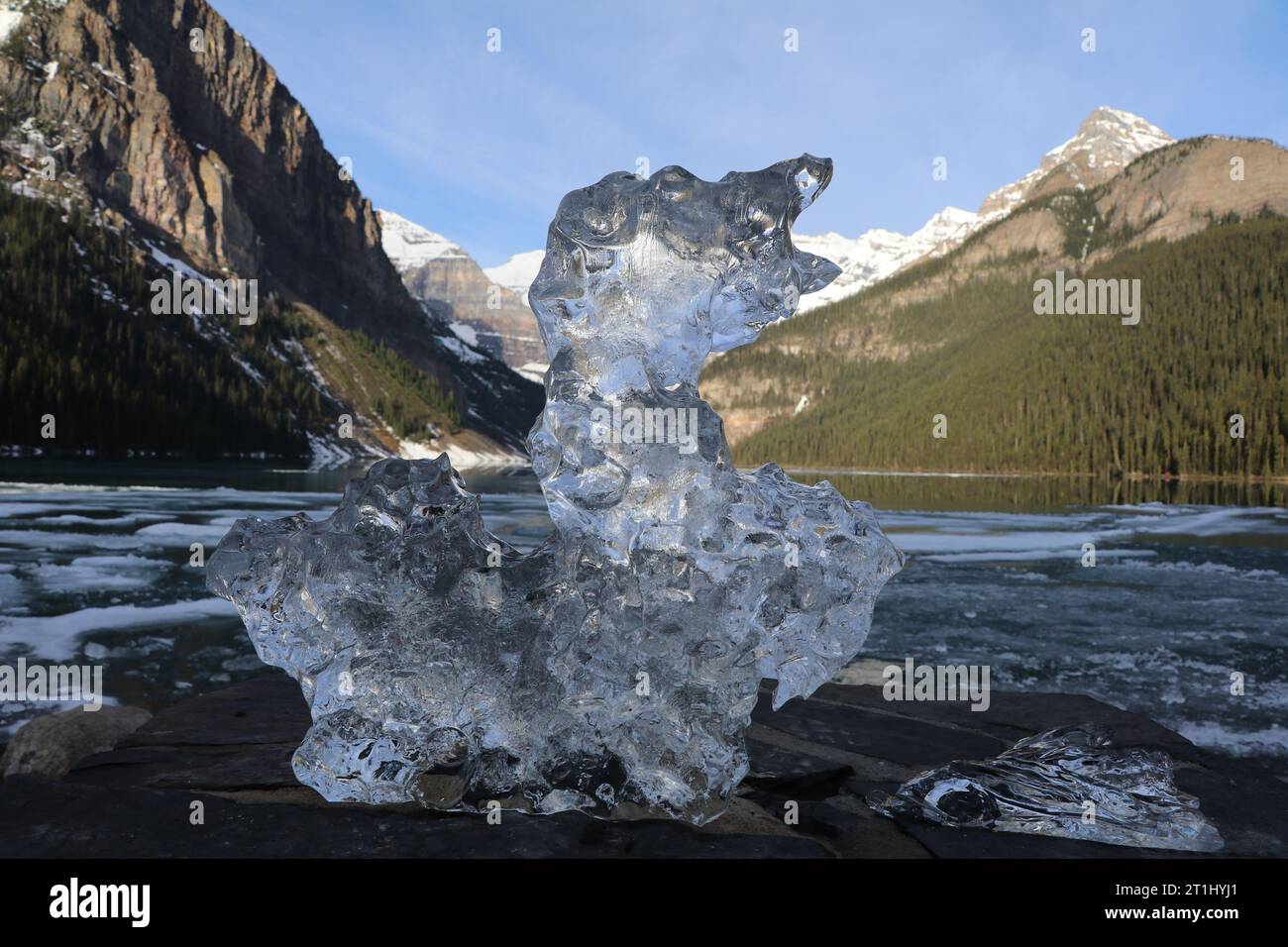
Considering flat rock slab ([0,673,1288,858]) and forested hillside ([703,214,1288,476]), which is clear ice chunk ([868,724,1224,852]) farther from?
forested hillside ([703,214,1288,476])

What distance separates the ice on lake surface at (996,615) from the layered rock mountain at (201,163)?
10912 centimetres

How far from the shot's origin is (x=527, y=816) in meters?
3.05

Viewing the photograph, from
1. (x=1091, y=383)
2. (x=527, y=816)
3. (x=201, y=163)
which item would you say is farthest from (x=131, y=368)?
(x=1091, y=383)

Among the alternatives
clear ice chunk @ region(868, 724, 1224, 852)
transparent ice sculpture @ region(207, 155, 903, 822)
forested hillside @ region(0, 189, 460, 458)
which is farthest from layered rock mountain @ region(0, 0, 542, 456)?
clear ice chunk @ region(868, 724, 1224, 852)

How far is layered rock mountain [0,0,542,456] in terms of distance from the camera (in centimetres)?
12950

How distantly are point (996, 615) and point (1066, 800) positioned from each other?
6806 millimetres

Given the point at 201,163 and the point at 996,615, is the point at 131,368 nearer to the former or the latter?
the point at 201,163

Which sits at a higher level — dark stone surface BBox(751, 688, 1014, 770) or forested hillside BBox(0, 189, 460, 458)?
forested hillside BBox(0, 189, 460, 458)

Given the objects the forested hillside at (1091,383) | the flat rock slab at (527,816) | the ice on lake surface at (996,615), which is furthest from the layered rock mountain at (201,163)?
the flat rock slab at (527,816)

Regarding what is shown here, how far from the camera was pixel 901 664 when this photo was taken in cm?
702

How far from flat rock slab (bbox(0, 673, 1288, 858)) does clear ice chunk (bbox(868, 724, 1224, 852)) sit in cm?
9

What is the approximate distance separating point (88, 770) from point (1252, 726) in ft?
22.5

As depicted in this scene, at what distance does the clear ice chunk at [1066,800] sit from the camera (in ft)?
9.84

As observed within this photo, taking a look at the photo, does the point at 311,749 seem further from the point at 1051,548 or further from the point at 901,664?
the point at 1051,548
